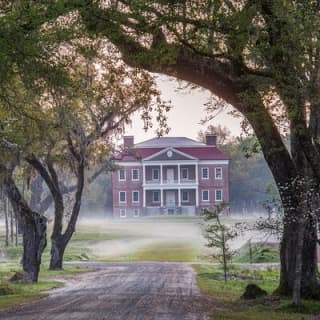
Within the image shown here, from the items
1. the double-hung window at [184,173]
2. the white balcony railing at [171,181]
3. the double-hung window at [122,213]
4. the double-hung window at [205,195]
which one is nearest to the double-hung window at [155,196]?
the white balcony railing at [171,181]

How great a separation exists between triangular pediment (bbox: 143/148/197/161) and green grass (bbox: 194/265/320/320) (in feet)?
193

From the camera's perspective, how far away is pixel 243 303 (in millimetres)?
15969

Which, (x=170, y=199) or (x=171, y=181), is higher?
(x=171, y=181)

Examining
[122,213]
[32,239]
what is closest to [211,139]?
[122,213]

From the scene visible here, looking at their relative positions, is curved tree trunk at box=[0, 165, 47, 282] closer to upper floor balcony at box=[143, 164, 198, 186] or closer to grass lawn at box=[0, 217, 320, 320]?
grass lawn at box=[0, 217, 320, 320]

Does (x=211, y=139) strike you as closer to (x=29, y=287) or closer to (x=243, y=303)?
(x=29, y=287)

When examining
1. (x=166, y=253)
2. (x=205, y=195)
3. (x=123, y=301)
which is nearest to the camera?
(x=123, y=301)

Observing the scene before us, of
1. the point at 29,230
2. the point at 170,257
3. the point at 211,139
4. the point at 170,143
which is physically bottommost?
the point at 170,257

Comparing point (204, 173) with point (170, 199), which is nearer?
point (170, 199)

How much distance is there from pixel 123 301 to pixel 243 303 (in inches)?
112

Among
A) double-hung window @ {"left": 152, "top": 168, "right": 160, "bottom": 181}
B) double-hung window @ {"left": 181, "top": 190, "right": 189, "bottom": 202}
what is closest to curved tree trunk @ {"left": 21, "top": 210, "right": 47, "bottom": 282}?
double-hung window @ {"left": 181, "top": 190, "right": 189, "bottom": 202}

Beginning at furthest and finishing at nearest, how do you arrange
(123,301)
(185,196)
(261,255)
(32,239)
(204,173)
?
(204,173) < (185,196) < (261,255) < (32,239) < (123,301)

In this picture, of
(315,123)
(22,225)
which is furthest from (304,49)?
(22,225)

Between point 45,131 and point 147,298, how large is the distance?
9905 mm
